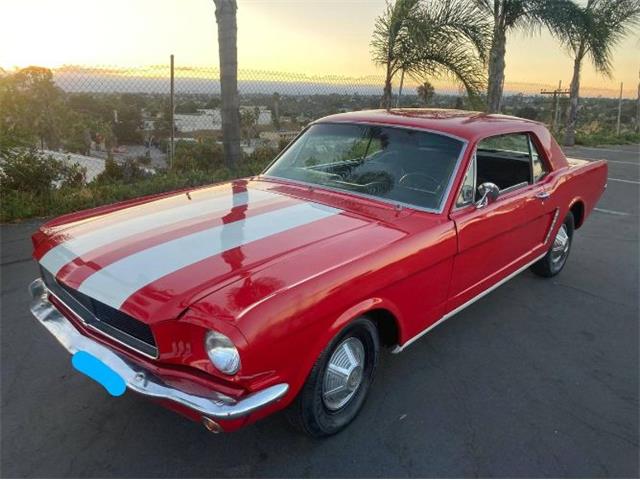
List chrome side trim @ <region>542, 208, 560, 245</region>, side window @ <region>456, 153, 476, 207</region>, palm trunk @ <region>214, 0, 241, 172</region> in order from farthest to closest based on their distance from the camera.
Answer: palm trunk @ <region>214, 0, 241, 172</region>, chrome side trim @ <region>542, 208, 560, 245</region>, side window @ <region>456, 153, 476, 207</region>

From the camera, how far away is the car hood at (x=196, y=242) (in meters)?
2.11

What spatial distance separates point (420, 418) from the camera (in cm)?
272

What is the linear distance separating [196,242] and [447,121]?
80.8 inches

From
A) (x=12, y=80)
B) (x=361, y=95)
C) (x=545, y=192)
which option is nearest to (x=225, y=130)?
(x=12, y=80)

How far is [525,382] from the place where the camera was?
3104mm

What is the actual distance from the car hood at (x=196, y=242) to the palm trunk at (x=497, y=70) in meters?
9.09

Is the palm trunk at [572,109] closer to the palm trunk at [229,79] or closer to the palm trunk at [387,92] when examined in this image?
the palm trunk at [387,92]

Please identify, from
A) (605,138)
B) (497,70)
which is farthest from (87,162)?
(605,138)

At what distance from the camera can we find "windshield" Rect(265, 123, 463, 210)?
10.5 feet

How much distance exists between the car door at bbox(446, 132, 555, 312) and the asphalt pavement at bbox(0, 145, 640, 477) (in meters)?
0.45

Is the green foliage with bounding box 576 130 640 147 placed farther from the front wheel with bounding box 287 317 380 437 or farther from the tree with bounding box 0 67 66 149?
the front wheel with bounding box 287 317 380 437

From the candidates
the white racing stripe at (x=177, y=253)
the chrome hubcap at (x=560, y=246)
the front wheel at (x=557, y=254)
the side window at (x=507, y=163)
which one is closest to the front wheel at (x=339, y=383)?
the white racing stripe at (x=177, y=253)

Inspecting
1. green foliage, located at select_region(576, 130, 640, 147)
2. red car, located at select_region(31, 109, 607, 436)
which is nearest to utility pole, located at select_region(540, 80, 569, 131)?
green foliage, located at select_region(576, 130, 640, 147)

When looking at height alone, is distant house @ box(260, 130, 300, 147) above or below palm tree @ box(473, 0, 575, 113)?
below
